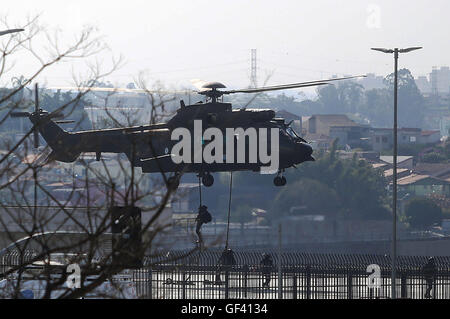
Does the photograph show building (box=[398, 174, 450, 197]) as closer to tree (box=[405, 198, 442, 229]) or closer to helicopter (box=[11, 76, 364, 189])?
tree (box=[405, 198, 442, 229])

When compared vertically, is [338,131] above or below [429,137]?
above

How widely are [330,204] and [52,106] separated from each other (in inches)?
2151

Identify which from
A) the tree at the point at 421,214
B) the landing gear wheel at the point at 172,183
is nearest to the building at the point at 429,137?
the tree at the point at 421,214

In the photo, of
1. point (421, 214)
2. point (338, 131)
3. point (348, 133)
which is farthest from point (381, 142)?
point (421, 214)

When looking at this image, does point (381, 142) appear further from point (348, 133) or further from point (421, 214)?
point (421, 214)

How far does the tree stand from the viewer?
367ft

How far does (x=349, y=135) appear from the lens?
172625mm

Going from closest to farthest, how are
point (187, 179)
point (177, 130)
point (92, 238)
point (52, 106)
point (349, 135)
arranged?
point (92, 238) < point (177, 130) < point (187, 179) < point (52, 106) < point (349, 135)

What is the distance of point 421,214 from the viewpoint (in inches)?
4424

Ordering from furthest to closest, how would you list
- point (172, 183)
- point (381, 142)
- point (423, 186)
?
point (381, 142) < point (423, 186) < point (172, 183)

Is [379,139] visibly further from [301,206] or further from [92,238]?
[92,238]
